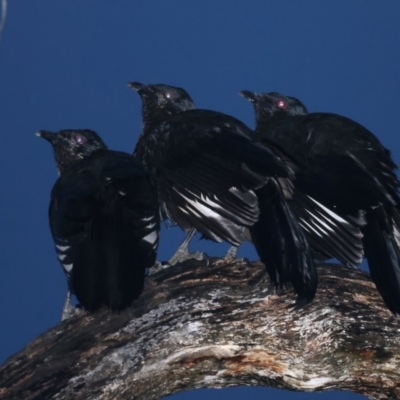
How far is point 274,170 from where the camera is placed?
3.46m

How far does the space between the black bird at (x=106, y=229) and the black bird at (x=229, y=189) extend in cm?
21

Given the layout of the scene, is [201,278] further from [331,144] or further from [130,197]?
[331,144]

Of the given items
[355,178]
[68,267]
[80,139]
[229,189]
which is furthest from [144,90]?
[68,267]

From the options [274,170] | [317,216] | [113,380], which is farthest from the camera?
[317,216]

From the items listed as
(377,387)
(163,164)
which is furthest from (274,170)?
(377,387)

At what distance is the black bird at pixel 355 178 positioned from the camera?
3.47m

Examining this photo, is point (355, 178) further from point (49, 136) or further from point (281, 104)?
point (49, 136)

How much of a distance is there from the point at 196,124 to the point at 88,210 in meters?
0.96

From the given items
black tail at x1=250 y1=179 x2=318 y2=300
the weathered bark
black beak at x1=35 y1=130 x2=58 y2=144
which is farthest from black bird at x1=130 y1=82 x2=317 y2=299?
black beak at x1=35 y1=130 x2=58 y2=144

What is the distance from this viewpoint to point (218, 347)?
9.97ft

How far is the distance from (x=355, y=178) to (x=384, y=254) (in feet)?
1.45

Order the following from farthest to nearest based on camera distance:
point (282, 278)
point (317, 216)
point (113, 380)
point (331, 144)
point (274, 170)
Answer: point (331, 144), point (317, 216), point (274, 170), point (282, 278), point (113, 380)

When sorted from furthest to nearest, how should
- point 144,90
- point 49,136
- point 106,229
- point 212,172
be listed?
point 144,90, point 49,136, point 212,172, point 106,229

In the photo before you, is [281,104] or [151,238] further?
→ [281,104]
